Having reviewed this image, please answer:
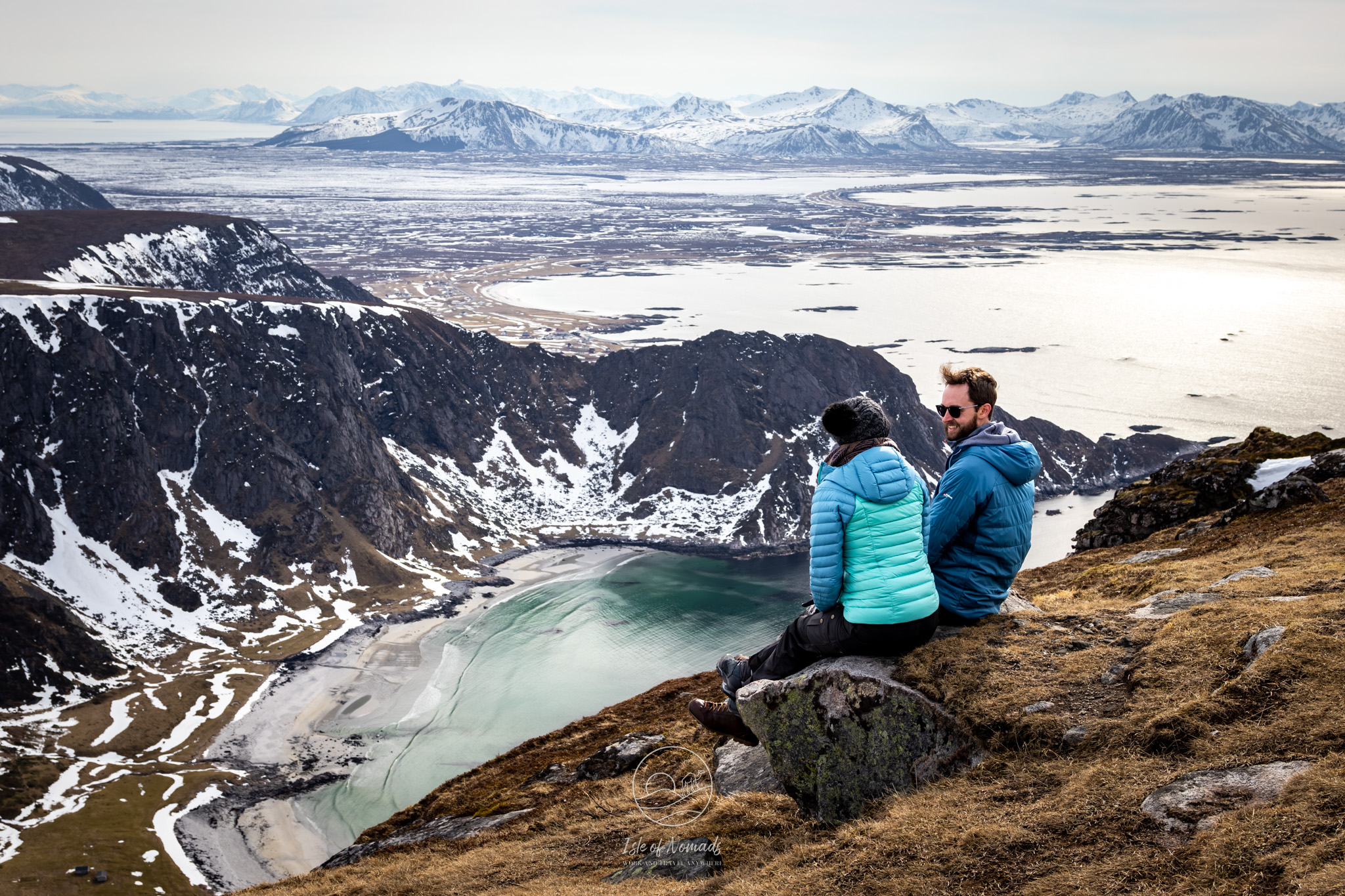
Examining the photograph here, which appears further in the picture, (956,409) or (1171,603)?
(1171,603)

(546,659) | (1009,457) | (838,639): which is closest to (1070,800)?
(838,639)

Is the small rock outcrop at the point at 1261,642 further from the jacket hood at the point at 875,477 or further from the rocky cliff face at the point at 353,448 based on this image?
the rocky cliff face at the point at 353,448

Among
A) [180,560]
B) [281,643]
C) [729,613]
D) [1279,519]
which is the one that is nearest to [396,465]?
[180,560]

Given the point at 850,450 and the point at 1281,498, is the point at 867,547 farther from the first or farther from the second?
the point at 1281,498

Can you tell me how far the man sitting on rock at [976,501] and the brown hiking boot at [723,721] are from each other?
11.5 ft

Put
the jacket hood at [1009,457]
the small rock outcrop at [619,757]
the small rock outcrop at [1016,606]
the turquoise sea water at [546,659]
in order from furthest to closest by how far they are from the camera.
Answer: the turquoise sea water at [546,659], the small rock outcrop at [619,757], the small rock outcrop at [1016,606], the jacket hood at [1009,457]

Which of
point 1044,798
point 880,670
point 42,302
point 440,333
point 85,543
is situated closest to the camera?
point 1044,798

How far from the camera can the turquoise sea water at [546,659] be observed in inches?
2958

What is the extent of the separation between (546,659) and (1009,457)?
3641 inches

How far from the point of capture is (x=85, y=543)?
110 m

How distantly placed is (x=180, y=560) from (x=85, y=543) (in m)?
11.0

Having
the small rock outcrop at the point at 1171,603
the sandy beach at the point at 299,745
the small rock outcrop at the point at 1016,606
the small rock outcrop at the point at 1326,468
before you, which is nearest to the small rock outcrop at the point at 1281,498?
the small rock outcrop at the point at 1326,468

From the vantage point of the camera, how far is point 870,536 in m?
11.2

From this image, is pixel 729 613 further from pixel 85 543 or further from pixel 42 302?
pixel 42 302
